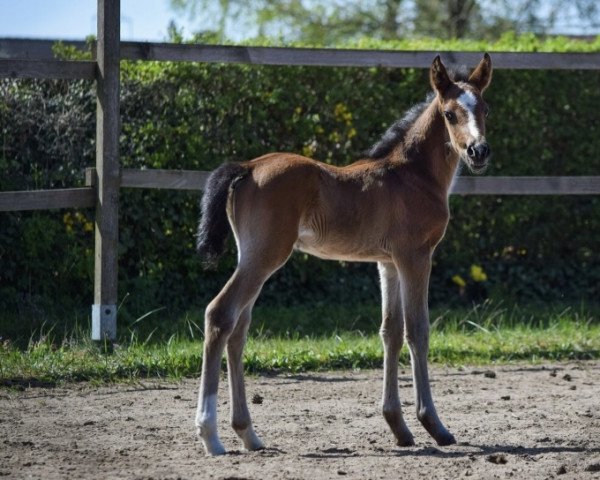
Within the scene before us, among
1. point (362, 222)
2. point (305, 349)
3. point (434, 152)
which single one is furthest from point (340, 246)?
point (305, 349)

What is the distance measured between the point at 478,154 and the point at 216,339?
169cm

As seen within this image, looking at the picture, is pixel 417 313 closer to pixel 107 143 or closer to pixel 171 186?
pixel 171 186

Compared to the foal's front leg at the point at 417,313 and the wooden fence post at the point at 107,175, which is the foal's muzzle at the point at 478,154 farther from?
the wooden fence post at the point at 107,175

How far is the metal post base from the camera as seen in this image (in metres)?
7.58

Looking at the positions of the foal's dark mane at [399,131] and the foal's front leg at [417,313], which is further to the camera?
the foal's dark mane at [399,131]

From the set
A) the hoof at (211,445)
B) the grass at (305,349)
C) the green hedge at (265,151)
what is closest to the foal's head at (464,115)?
the hoof at (211,445)

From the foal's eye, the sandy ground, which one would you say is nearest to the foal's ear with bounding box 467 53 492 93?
the foal's eye

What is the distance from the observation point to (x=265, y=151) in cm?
947

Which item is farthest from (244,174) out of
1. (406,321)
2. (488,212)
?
(488,212)

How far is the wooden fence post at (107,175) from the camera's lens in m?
7.61

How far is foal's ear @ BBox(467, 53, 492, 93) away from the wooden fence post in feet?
9.82

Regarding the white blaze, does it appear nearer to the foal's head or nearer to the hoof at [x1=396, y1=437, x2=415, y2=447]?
the foal's head

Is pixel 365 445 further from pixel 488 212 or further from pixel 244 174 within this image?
pixel 488 212

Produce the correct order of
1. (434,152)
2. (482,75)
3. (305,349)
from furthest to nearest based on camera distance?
(305,349)
(482,75)
(434,152)
